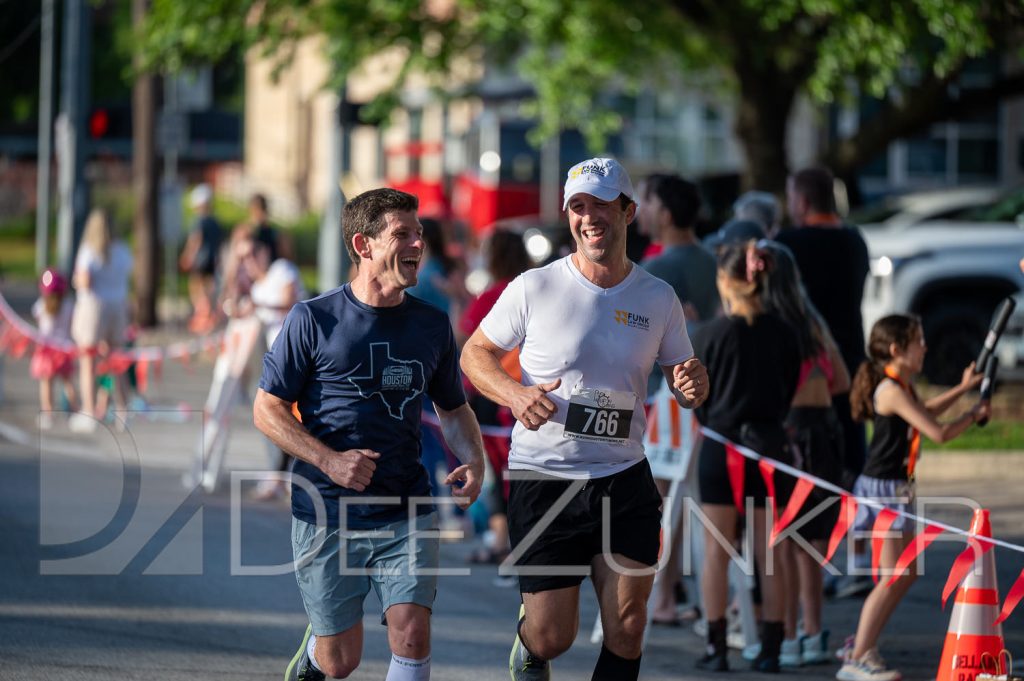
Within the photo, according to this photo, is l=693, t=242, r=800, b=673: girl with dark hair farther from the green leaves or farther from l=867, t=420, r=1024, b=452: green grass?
the green leaves

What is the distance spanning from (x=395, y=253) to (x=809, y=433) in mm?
3128

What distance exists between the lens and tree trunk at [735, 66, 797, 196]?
57.5 ft

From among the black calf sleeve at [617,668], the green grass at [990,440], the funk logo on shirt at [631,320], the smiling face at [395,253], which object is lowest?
the green grass at [990,440]

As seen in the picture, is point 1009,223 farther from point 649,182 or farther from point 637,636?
point 637,636

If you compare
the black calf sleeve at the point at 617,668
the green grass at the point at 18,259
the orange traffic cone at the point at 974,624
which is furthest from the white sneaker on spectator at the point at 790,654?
the green grass at the point at 18,259

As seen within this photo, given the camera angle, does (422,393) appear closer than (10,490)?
Yes

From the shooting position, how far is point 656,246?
835 cm

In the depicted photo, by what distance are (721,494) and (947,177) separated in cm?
3133

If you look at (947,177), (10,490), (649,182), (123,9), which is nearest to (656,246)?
(649,182)

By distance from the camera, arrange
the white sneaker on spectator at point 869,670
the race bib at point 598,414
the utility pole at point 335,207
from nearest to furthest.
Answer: the race bib at point 598,414 → the white sneaker on spectator at point 869,670 → the utility pole at point 335,207

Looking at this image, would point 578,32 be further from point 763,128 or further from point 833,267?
point 833,267

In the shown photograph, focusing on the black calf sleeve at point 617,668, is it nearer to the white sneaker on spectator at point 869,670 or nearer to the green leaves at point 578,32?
the white sneaker on spectator at point 869,670

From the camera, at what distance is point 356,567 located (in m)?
5.48

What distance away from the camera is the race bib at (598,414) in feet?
18.2
